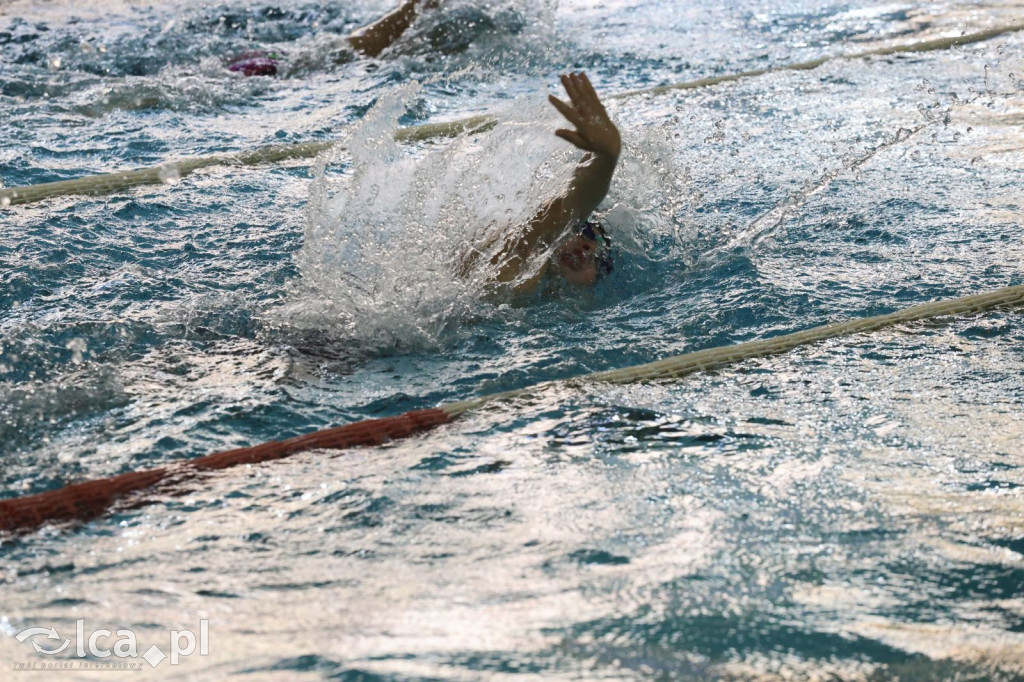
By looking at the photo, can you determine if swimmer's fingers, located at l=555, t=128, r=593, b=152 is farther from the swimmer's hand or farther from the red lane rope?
the red lane rope

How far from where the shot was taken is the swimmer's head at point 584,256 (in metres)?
2.89

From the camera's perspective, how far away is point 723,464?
1.98m

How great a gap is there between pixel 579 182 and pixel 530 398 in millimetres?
809

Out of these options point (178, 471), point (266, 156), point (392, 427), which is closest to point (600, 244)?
point (392, 427)

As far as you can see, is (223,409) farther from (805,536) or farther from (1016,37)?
(1016,37)

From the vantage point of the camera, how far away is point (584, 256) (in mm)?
2910

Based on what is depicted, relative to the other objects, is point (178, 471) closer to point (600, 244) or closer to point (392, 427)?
point (392, 427)

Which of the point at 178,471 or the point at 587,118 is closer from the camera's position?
the point at 178,471

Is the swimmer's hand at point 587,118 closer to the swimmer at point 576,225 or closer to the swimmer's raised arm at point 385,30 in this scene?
the swimmer at point 576,225

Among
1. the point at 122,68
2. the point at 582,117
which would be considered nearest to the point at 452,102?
the point at 122,68

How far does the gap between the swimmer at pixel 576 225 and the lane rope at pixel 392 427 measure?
0.50 metres

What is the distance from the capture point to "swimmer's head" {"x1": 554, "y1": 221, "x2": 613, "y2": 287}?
2.89 metres

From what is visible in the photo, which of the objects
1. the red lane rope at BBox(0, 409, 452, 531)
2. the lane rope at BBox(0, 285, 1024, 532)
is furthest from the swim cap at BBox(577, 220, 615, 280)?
the red lane rope at BBox(0, 409, 452, 531)

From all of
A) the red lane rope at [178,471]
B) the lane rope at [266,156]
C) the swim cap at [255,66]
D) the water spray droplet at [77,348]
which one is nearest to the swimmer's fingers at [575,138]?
the lane rope at [266,156]
